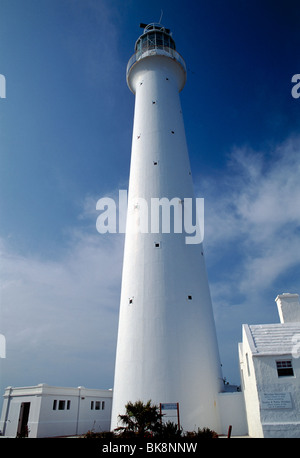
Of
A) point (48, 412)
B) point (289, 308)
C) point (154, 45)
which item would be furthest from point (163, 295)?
point (154, 45)

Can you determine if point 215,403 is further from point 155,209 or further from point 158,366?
point 155,209

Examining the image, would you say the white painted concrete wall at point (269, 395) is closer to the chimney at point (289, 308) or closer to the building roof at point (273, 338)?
the building roof at point (273, 338)

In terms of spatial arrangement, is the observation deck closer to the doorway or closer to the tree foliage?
the tree foliage

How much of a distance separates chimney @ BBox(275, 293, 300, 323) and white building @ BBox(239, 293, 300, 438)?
68cm

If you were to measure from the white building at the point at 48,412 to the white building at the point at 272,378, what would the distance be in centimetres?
1316

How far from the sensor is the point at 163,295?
55.3ft

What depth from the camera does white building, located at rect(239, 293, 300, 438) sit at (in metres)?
12.9

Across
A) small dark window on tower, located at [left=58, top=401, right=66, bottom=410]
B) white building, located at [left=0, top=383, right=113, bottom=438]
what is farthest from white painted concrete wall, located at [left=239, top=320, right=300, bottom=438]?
small dark window on tower, located at [left=58, top=401, right=66, bottom=410]

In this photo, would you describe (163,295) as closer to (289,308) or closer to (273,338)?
(273,338)

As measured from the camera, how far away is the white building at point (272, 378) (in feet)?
42.5

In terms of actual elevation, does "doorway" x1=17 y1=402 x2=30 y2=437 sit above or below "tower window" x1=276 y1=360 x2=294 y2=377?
below

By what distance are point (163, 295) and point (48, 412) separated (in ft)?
40.0

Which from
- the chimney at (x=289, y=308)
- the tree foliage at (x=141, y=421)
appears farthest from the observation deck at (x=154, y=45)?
the tree foliage at (x=141, y=421)

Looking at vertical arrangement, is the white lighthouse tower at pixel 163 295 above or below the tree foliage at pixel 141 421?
above
